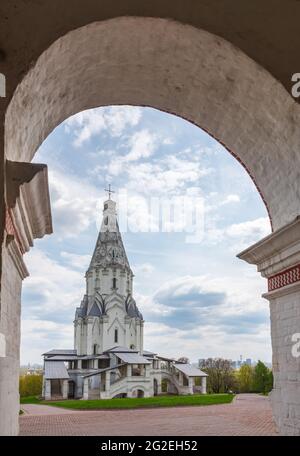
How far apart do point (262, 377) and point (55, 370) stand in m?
17.2

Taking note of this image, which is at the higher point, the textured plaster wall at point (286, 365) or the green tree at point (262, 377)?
the textured plaster wall at point (286, 365)

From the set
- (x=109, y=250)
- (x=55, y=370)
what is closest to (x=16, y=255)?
(x=55, y=370)

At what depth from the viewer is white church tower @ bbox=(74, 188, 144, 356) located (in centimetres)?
4750

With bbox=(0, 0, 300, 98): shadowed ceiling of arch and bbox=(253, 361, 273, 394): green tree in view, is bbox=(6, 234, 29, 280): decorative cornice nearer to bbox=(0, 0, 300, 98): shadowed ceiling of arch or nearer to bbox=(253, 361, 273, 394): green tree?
bbox=(0, 0, 300, 98): shadowed ceiling of arch

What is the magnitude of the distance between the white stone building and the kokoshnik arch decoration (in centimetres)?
3562

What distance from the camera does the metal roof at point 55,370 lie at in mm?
39562

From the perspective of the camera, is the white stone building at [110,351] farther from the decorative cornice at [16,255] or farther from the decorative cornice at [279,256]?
the decorative cornice at [16,255]

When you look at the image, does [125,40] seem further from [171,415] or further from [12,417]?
[171,415]

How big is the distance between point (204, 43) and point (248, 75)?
1.45 ft

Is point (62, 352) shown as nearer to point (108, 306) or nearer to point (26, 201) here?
point (108, 306)

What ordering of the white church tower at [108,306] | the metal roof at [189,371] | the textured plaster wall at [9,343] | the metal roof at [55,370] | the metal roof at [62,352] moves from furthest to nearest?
the white church tower at [108,306] → the metal roof at [62,352] → the metal roof at [55,370] → the metal roof at [189,371] → the textured plaster wall at [9,343]

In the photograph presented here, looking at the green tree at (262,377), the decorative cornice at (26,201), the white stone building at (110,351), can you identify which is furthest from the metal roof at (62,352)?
the decorative cornice at (26,201)

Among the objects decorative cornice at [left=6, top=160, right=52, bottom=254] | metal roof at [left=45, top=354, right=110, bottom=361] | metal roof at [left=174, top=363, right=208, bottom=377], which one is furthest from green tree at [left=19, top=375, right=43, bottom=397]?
decorative cornice at [left=6, top=160, right=52, bottom=254]

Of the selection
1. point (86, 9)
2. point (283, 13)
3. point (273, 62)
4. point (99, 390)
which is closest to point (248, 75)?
point (273, 62)
